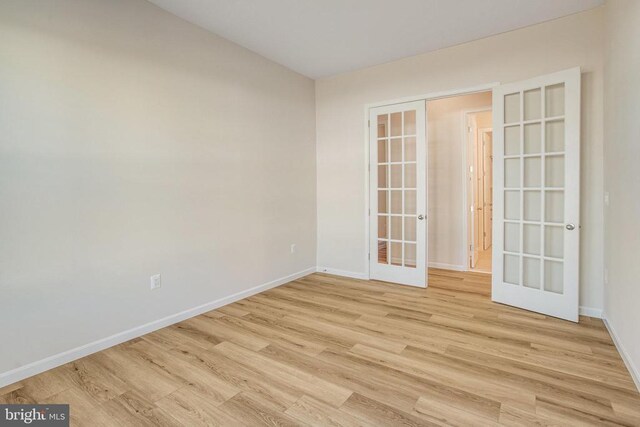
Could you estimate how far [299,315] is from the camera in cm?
317

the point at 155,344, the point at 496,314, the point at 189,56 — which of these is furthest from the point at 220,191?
the point at 496,314

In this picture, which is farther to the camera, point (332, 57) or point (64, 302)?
point (332, 57)

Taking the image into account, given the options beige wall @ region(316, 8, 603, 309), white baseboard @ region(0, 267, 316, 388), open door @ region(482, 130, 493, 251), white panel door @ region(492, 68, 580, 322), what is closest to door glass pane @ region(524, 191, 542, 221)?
white panel door @ region(492, 68, 580, 322)

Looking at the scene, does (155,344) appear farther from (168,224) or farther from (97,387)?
(168,224)

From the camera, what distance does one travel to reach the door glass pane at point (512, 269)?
10.7 feet

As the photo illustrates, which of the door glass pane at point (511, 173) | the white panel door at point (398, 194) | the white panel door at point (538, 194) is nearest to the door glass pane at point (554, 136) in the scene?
the white panel door at point (538, 194)

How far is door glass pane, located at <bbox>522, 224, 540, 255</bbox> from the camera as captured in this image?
3153mm

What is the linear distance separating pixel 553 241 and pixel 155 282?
3.65 metres

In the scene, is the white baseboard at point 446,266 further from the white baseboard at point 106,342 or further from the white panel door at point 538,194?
the white baseboard at point 106,342

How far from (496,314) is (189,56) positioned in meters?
3.78

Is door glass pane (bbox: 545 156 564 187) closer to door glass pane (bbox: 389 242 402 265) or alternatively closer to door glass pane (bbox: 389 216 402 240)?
door glass pane (bbox: 389 216 402 240)

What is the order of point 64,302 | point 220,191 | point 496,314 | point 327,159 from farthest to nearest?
point 327,159, point 220,191, point 496,314, point 64,302

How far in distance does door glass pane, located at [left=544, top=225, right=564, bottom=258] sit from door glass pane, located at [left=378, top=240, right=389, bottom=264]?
176 centimetres

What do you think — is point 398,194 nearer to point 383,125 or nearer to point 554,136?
point 383,125
